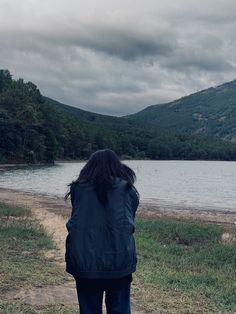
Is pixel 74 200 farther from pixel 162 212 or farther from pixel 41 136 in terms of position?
pixel 41 136

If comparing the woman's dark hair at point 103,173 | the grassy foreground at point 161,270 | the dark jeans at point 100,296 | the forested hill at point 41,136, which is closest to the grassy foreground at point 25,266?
the grassy foreground at point 161,270

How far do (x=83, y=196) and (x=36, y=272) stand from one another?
517cm

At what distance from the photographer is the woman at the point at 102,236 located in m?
4.18

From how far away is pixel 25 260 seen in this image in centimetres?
1005

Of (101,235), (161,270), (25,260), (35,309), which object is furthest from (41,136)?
(101,235)

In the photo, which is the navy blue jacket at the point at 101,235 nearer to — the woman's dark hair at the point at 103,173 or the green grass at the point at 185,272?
the woman's dark hair at the point at 103,173

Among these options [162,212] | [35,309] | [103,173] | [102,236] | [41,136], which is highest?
[41,136]

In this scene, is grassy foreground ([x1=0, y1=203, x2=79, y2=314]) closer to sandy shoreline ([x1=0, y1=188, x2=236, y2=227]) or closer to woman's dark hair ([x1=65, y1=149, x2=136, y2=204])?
woman's dark hair ([x1=65, y1=149, x2=136, y2=204])

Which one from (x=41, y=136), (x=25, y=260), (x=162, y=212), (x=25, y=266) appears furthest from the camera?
(x=41, y=136)

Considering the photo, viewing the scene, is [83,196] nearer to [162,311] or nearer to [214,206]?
[162,311]

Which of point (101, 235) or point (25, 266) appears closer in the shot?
point (101, 235)

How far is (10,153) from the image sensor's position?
8400 centimetres

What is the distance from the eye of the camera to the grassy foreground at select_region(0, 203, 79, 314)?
6.94m

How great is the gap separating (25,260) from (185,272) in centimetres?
320
